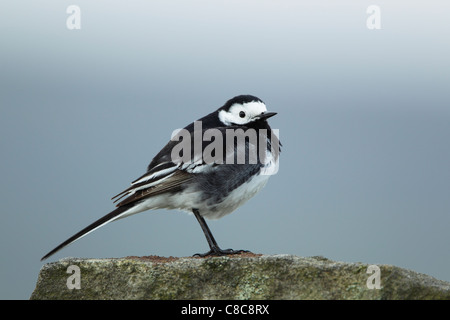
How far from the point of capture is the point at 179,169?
5332 millimetres

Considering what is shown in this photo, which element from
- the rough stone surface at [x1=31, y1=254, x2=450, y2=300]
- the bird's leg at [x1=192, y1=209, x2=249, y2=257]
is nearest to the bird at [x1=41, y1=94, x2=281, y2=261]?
the bird's leg at [x1=192, y1=209, x2=249, y2=257]

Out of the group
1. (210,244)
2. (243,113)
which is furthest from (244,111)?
(210,244)

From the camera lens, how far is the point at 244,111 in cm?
600

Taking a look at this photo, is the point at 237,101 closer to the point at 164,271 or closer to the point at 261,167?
the point at 261,167

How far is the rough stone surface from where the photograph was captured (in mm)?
4133

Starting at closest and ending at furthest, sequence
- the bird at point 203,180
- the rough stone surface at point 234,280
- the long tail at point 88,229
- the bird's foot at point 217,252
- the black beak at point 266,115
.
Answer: the rough stone surface at point 234,280
the long tail at point 88,229
the bird at point 203,180
the bird's foot at point 217,252
the black beak at point 266,115

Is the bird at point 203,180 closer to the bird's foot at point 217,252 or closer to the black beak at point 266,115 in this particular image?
the bird's foot at point 217,252

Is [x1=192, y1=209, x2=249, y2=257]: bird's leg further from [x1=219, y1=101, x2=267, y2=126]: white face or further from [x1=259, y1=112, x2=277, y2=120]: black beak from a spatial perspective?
[x1=259, y1=112, x2=277, y2=120]: black beak

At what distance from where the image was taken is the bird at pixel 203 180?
17.2ft

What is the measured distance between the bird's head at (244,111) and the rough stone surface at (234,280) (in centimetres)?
187

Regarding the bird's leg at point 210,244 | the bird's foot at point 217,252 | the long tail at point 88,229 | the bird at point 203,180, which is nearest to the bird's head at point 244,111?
the bird at point 203,180

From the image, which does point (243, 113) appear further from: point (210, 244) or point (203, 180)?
point (210, 244)
